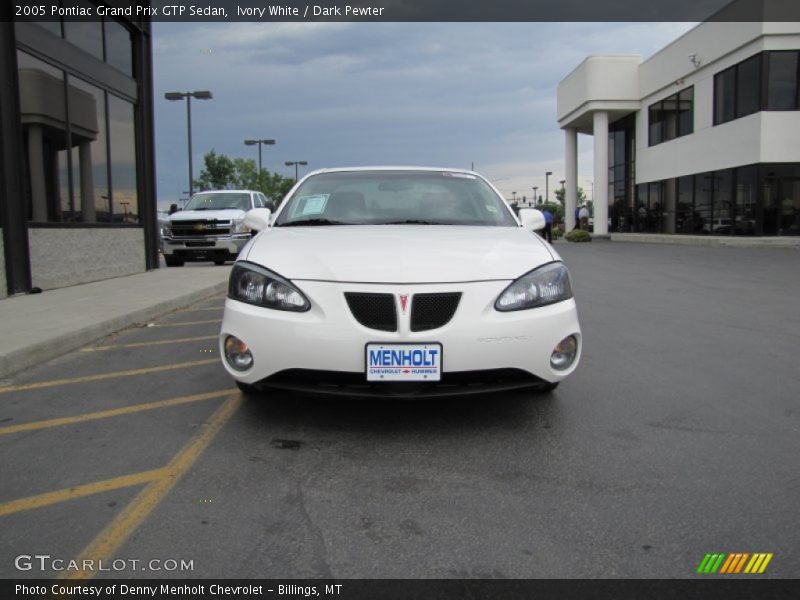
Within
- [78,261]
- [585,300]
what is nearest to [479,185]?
[585,300]

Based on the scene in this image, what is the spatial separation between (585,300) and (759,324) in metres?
2.48

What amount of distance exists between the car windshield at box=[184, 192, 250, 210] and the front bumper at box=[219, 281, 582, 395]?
13.6 meters

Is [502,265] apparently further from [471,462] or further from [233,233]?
[233,233]

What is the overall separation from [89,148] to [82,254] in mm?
2014

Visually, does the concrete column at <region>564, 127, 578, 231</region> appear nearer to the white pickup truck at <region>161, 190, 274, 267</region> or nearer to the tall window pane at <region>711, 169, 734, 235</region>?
the tall window pane at <region>711, 169, 734, 235</region>

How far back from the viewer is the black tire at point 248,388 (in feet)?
12.1

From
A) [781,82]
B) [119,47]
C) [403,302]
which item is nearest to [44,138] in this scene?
[119,47]

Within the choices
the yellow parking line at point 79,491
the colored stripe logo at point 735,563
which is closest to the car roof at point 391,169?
the yellow parking line at point 79,491

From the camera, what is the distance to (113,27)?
12633mm

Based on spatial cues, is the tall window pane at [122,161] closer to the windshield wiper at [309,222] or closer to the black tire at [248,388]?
the windshield wiper at [309,222]

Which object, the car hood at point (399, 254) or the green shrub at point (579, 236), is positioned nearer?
the car hood at point (399, 254)

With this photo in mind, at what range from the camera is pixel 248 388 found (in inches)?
151

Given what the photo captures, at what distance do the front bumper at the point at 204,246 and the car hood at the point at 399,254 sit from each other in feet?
38.4

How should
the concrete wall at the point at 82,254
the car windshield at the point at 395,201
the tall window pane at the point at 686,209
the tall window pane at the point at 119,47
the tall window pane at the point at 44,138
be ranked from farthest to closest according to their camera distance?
1. the tall window pane at the point at 686,209
2. the tall window pane at the point at 119,47
3. the concrete wall at the point at 82,254
4. the tall window pane at the point at 44,138
5. the car windshield at the point at 395,201
